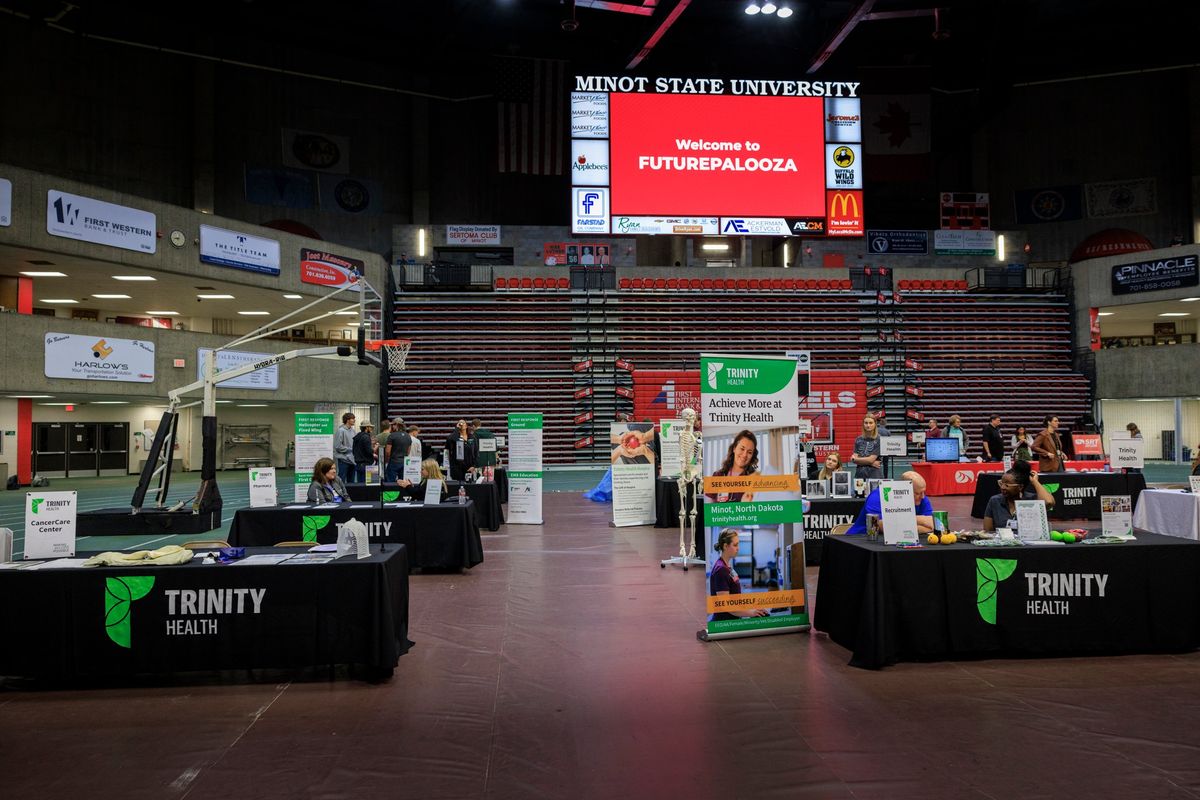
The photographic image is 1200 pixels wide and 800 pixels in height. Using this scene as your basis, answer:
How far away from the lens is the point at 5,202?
1488cm

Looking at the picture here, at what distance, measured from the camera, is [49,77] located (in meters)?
21.7

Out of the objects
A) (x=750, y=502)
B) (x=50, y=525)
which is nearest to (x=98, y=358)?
(x=50, y=525)

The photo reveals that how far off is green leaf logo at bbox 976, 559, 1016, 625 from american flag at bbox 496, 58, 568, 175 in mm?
22481

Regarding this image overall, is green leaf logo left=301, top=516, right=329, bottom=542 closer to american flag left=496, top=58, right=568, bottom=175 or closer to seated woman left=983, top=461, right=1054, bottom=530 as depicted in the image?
seated woman left=983, top=461, right=1054, bottom=530

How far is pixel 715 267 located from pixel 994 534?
2216cm

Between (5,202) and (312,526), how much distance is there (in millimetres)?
11842

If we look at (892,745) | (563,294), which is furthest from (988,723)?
(563,294)

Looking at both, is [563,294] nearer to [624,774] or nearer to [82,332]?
[82,332]

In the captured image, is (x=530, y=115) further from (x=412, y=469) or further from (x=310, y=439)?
(x=412, y=469)

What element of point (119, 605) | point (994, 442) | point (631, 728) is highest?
point (994, 442)

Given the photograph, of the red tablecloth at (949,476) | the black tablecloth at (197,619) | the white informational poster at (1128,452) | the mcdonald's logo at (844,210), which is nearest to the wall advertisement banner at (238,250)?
the mcdonald's logo at (844,210)

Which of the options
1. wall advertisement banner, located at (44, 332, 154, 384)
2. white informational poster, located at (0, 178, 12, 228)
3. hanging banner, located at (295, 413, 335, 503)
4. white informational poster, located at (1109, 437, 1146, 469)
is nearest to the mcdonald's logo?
white informational poster, located at (1109, 437, 1146, 469)

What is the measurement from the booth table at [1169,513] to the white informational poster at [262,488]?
8.72 meters

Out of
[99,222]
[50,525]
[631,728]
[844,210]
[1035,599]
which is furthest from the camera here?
[844,210]
